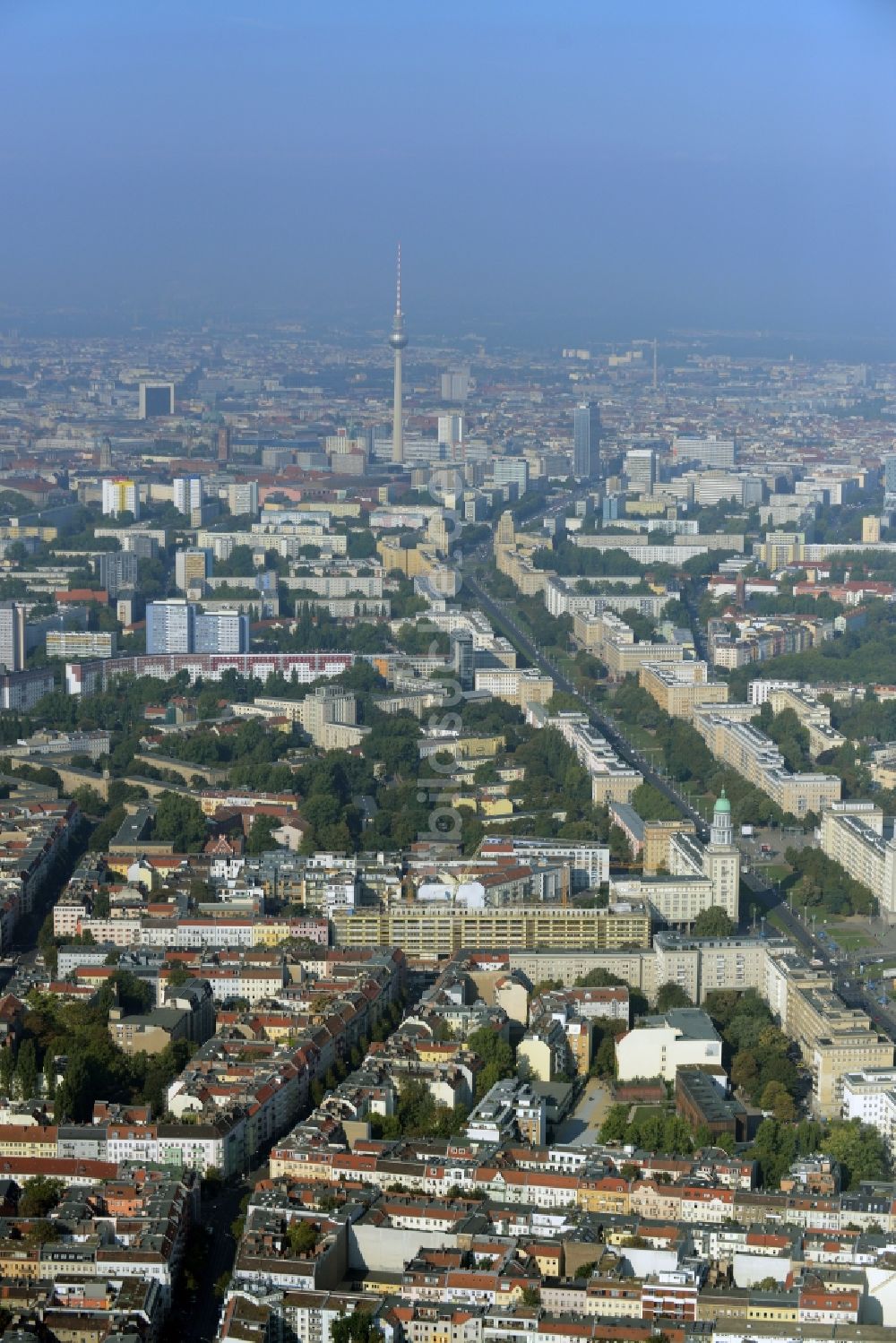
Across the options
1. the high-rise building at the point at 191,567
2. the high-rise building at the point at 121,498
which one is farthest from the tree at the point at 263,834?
the high-rise building at the point at 121,498

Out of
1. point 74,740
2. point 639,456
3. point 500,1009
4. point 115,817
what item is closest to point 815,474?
point 639,456

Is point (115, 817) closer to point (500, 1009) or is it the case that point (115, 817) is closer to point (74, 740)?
point (74, 740)

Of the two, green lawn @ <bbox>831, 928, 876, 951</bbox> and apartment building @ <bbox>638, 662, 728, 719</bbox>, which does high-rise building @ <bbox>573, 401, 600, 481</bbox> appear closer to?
apartment building @ <bbox>638, 662, 728, 719</bbox>

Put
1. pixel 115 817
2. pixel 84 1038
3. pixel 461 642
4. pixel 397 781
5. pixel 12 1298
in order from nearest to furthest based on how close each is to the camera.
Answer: pixel 12 1298, pixel 84 1038, pixel 115 817, pixel 397 781, pixel 461 642

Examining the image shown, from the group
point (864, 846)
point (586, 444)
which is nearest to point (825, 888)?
point (864, 846)

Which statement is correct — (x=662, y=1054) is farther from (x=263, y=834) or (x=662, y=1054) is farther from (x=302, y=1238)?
(x=263, y=834)

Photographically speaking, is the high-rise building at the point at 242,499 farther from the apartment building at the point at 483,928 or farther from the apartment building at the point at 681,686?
the apartment building at the point at 483,928
